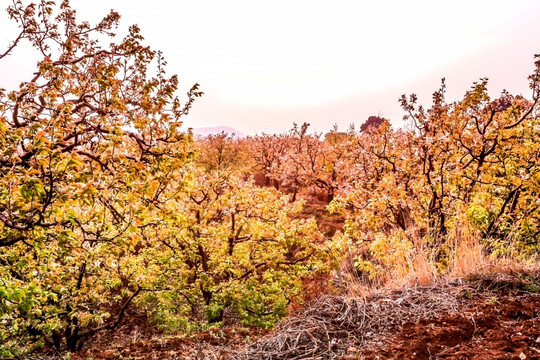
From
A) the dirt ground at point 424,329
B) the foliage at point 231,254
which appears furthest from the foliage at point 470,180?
the foliage at point 231,254

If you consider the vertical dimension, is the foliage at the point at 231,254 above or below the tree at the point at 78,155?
below

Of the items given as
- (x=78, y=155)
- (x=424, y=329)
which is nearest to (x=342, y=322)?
(x=424, y=329)

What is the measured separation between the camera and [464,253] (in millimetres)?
5254

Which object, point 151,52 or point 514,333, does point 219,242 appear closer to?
point 151,52

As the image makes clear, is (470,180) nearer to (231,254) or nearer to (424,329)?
(424,329)

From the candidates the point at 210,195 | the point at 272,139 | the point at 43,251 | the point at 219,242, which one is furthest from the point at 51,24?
the point at 272,139

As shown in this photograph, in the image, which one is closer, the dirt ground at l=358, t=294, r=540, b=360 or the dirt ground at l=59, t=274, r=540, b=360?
the dirt ground at l=358, t=294, r=540, b=360

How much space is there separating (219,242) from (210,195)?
172 cm

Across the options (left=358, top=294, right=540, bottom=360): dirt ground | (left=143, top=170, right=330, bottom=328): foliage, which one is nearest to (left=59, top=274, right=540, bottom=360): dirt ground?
(left=358, top=294, right=540, bottom=360): dirt ground

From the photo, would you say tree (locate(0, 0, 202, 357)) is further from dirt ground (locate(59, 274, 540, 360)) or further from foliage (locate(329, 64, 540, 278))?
foliage (locate(329, 64, 540, 278))

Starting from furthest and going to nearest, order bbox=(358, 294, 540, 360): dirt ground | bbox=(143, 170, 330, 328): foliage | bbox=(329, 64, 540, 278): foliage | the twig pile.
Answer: bbox=(143, 170, 330, 328): foliage, bbox=(329, 64, 540, 278): foliage, the twig pile, bbox=(358, 294, 540, 360): dirt ground

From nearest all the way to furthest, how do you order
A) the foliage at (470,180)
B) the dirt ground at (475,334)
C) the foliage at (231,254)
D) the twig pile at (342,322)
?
the dirt ground at (475,334) → the twig pile at (342,322) → the foliage at (470,180) → the foliage at (231,254)

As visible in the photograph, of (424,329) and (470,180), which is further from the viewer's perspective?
(470,180)

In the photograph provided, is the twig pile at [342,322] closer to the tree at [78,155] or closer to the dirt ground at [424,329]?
the dirt ground at [424,329]
